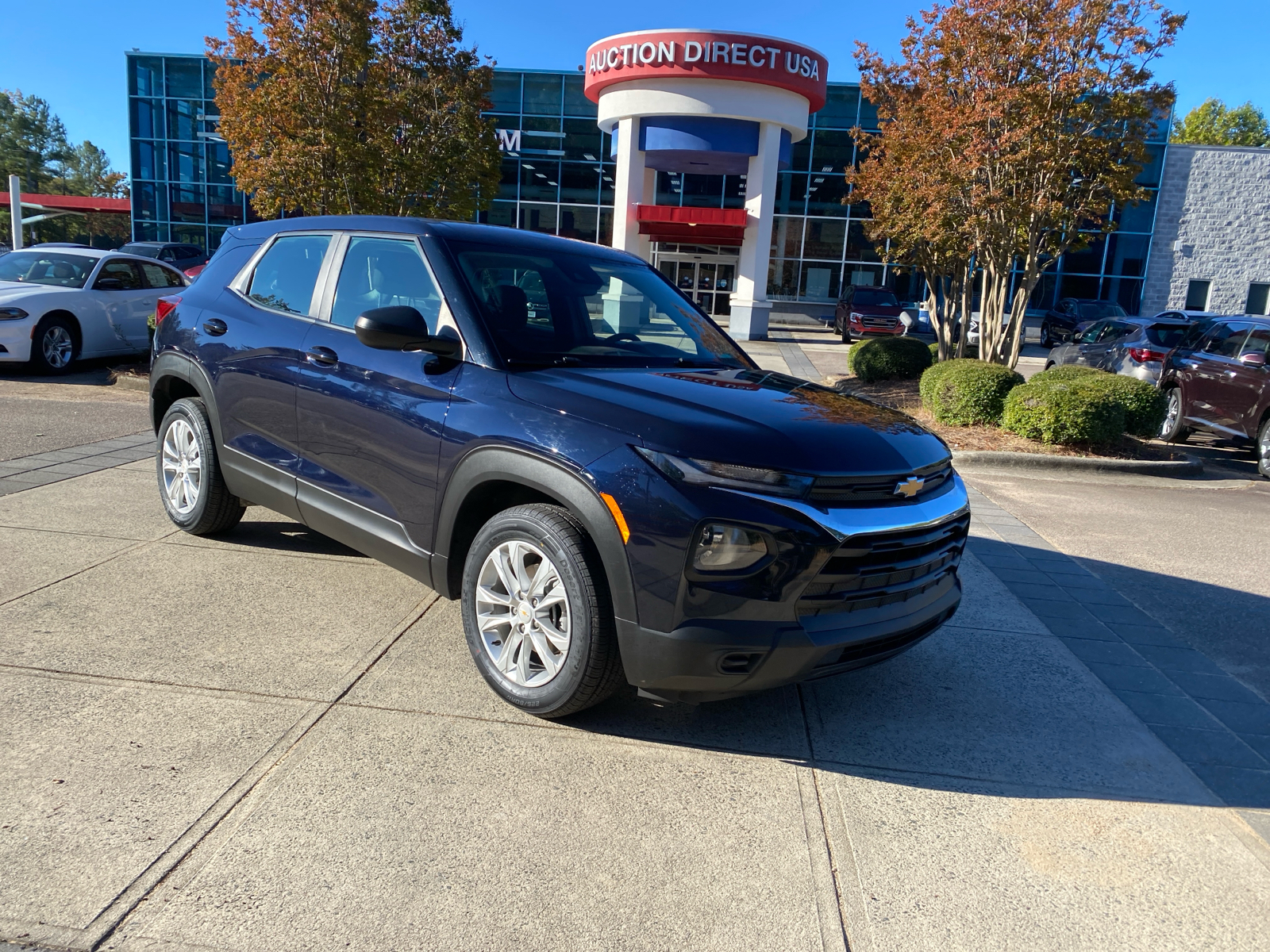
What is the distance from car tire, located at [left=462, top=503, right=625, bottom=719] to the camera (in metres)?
3.13

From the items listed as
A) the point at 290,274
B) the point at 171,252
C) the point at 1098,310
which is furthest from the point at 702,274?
the point at 290,274

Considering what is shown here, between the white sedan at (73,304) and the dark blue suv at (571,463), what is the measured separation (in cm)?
818

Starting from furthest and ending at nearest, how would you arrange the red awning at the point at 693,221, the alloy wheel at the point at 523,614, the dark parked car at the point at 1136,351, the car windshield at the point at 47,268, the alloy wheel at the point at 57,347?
1. the red awning at the point at 693,221
2. the dark parked car at the point at 1136,351
3. the car windshield at the point at 47,268
4. the alloy wheel at the point at 57,347
5. the alloy wheel at the point at 523,614

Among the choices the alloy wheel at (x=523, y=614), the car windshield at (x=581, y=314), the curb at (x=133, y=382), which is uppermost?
the car windshield at (x=581, y=314)

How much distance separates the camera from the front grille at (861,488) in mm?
3061

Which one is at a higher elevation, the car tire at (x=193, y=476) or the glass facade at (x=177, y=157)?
the glass facade at (x=177, y=157)

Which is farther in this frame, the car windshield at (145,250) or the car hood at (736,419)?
the car windshield at (145,250)

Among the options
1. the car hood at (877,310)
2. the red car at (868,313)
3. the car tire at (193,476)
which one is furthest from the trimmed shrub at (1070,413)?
the car hood at (877,310)

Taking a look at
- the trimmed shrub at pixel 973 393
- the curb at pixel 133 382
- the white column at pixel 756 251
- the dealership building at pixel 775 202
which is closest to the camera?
the trimmed shrub at pixel 973 393

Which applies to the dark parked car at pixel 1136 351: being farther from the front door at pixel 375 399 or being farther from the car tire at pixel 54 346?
the car tire at pixel 54 346

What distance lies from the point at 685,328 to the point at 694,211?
22.9 meters

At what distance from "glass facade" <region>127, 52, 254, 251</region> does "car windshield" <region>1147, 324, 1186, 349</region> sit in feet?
112

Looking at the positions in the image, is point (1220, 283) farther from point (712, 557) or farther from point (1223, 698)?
point (712, 557)

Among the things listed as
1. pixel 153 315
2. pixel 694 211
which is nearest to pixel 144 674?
pixel 153 315
